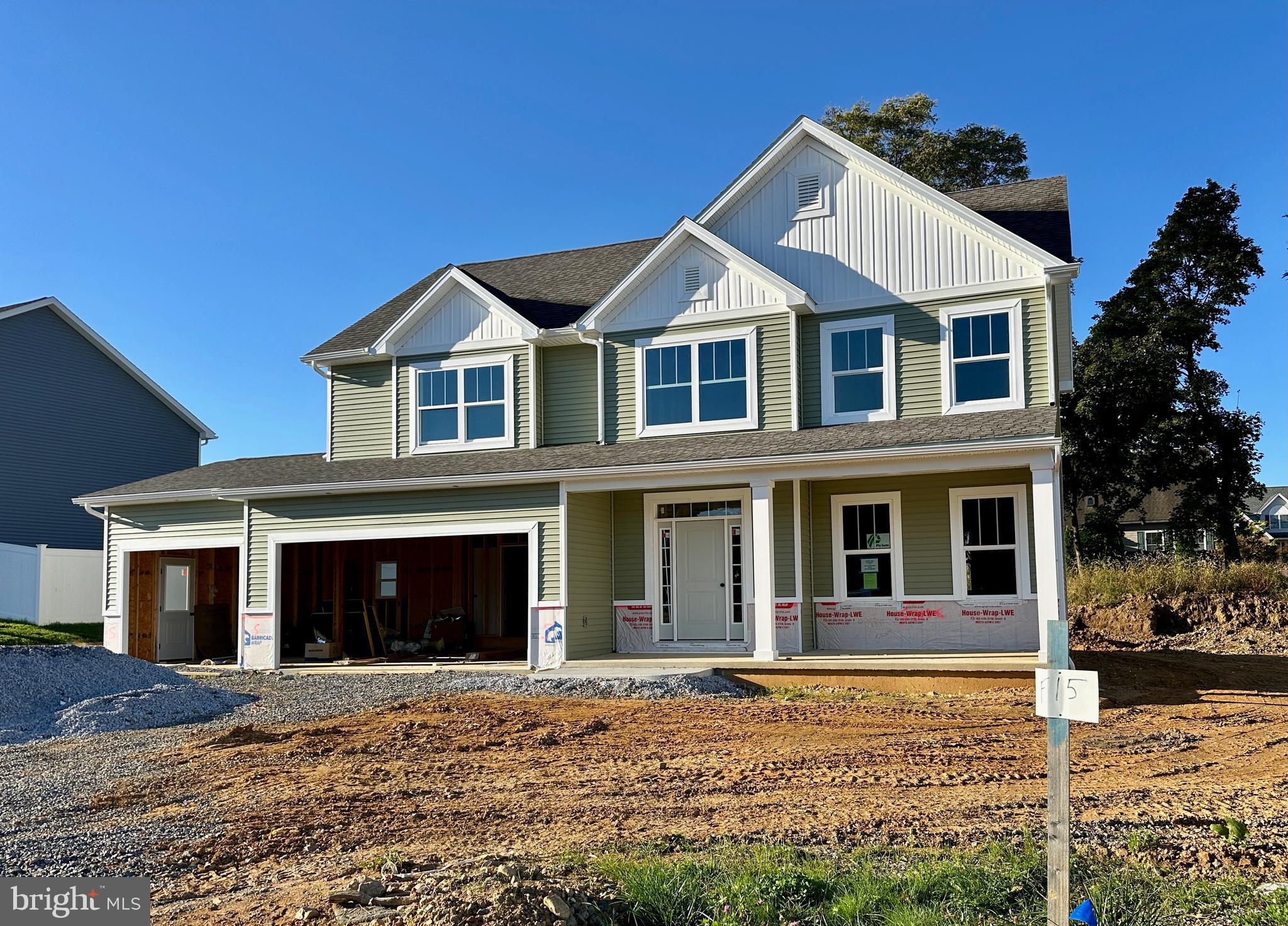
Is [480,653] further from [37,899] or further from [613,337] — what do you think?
[37,899]

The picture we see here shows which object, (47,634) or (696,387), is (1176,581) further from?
(47,634)

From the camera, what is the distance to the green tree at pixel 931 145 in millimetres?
33750

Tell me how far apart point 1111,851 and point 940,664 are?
8689 millimetres

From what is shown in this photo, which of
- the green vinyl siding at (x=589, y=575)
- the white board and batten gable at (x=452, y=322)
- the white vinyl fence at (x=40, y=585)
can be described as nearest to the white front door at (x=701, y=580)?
the green vinyl siding at (x=589, y=575)

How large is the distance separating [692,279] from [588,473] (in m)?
3.91

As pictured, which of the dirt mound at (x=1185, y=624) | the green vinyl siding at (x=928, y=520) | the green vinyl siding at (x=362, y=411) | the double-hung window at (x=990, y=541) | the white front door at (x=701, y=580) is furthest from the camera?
the dirt mound at (x=1185, y=624)

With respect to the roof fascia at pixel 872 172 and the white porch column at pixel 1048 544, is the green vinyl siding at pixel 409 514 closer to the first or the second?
the roof fascia at pixel 872 172

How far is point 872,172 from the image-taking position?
1741 centimetres

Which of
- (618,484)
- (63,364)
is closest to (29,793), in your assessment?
(618,484)

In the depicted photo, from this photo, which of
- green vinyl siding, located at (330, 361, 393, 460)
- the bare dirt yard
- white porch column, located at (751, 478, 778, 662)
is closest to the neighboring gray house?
green vinyl siding, located at (330, 361, 393, 460)

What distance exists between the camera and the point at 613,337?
18.3 metres

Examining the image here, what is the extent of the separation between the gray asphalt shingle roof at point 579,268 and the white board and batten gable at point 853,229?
103cm

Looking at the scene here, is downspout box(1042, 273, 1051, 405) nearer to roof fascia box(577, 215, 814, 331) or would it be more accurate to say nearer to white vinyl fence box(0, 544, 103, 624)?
→ roof fascia box(577, 215, 814, 331)

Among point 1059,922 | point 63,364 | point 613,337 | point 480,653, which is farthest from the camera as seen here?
point 63,364
